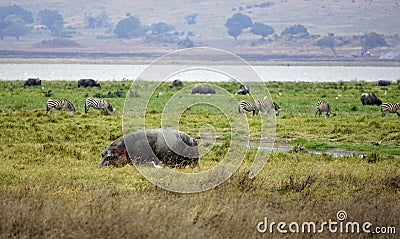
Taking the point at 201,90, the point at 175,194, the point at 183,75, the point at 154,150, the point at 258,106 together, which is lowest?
the point at 183,75

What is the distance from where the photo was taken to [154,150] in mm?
14539

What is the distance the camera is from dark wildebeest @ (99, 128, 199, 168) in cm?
1448

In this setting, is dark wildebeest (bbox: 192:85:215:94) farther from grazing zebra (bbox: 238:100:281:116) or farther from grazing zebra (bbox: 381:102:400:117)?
grazing zebra (bbox: 381:102:400:117)

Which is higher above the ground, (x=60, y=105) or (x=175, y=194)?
(x=175, y=194)

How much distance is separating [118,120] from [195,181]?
49.0 ft

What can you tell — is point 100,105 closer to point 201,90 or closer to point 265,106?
point 265,106

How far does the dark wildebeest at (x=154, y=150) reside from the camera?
570 inches

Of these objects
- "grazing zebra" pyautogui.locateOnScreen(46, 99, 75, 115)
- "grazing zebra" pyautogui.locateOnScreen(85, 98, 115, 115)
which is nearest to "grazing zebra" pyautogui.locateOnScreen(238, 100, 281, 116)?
"grazing zebra" pyautogui.locateOnScreen(85, 98, 115, 115)

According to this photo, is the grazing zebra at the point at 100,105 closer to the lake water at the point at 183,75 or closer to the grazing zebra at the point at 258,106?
the grazing zebra at the point at 258,106

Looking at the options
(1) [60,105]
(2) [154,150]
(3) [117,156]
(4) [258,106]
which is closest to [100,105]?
(1) [60,105]

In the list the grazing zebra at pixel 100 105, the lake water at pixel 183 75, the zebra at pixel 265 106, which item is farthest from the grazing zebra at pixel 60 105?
the lake water at pixel 183 75

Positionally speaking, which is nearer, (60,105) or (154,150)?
(154,150)

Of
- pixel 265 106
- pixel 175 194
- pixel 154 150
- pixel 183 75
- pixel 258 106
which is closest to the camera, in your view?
pixel 175 194

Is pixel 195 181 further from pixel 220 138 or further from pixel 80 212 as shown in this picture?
pixel 220 138
